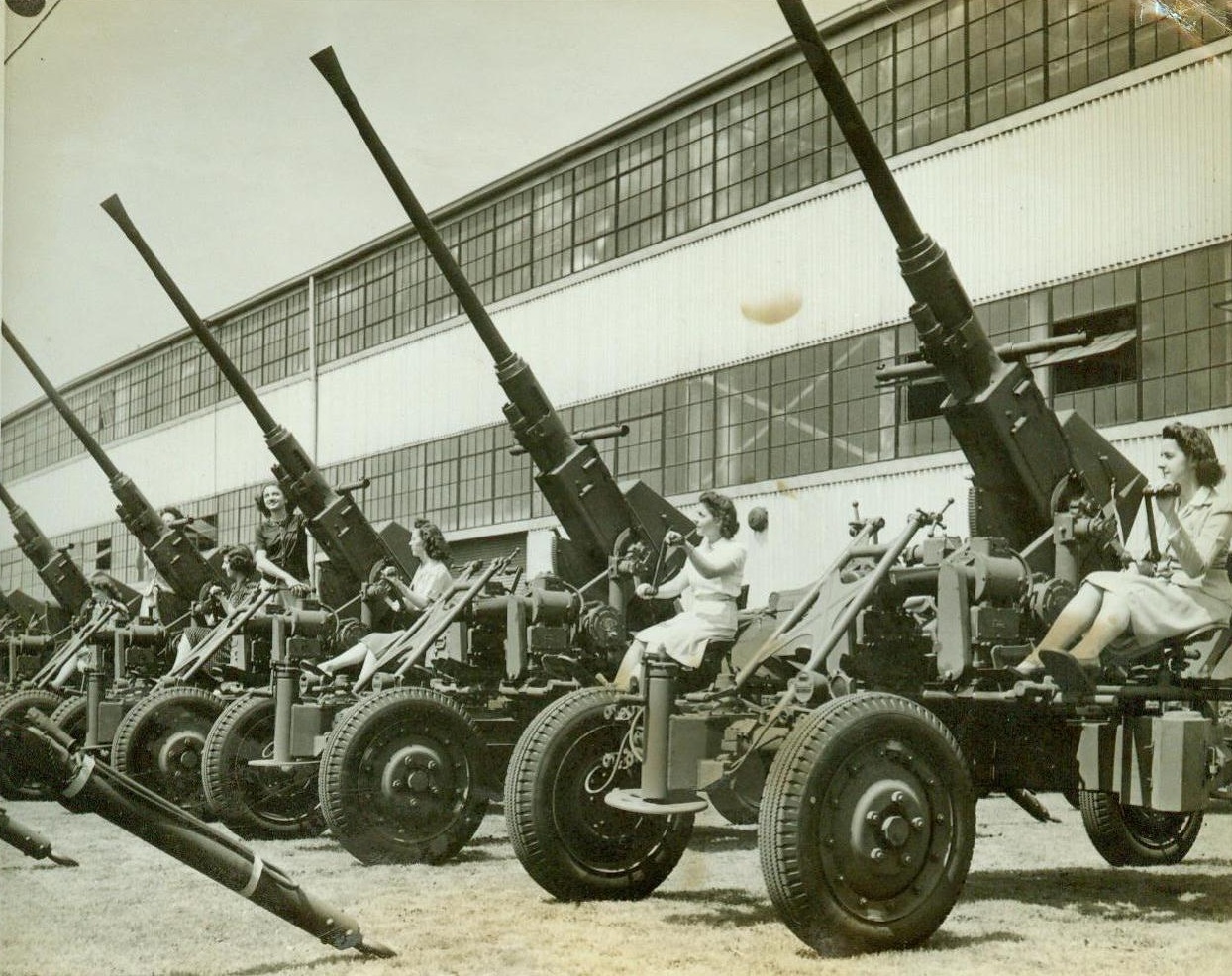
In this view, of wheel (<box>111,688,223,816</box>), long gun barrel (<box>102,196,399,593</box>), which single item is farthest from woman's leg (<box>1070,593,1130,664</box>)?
long gun barrel (<box>102,196,399,593</box>)

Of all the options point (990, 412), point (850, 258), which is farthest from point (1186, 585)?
point (850, 258)

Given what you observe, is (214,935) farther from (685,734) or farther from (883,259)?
(883,259)

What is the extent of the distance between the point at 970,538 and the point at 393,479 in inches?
591

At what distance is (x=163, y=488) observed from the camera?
2064cm

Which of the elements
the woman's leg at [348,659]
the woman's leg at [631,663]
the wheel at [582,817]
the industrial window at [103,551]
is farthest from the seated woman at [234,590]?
the wheel at [582,817]

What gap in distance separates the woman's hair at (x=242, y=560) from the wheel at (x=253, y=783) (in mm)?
3114

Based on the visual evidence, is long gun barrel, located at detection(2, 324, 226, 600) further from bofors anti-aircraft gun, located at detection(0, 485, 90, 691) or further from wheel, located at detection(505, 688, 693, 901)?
wheel, located at detection(505, 688, 693, 901)

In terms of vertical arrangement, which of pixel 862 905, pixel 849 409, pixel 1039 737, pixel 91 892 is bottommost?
pixel 91 892

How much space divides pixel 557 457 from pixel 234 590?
4.09m

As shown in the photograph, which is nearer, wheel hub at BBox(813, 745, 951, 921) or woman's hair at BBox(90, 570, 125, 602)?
wheel hub at BBox(813, 745, 951, 921)

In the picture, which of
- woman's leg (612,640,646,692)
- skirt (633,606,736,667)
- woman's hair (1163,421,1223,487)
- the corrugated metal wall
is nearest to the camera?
woman's hair (1163,421,1223,487)

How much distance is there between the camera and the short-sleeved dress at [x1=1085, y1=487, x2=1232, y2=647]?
269 inches

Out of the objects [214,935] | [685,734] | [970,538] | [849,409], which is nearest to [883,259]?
[849,409]

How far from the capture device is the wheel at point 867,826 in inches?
215
